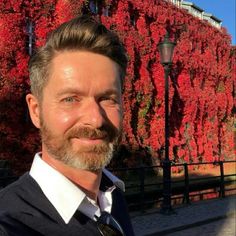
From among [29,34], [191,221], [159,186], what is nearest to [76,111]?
[191,221]

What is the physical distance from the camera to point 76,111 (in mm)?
1518

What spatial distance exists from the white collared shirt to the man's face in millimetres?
67

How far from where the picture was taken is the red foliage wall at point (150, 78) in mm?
13539

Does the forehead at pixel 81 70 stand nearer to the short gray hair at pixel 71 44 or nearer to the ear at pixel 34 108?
the short gray hair at pixel 71 44

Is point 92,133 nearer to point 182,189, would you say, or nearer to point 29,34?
point 182,189

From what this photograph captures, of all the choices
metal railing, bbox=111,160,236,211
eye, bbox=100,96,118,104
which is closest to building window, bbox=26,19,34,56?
metal railing, bbox=111,160,236,211

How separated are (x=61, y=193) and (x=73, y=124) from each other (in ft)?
0.84

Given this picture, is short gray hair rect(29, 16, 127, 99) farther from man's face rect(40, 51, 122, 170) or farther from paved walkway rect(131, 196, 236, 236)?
paved walkway rect(131, 196, 236, 236)

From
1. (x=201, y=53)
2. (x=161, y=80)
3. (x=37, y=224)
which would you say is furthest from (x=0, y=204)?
(x=201, y=53)

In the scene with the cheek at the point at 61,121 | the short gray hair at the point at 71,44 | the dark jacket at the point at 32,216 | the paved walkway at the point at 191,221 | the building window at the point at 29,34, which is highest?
the building window at the point at 29,34

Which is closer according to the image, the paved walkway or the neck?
the neck

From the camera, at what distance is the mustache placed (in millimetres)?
1512

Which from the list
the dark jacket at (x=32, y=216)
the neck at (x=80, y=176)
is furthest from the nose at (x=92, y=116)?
the dark jacket at (x=32, y=216)

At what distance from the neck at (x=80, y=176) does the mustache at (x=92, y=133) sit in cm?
12
